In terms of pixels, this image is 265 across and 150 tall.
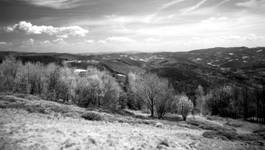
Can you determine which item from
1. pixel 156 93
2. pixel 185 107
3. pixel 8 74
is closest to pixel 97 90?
pixel 156 93

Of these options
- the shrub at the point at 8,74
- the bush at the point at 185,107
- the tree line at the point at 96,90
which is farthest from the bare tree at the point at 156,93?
the shrub at the point at 8,74

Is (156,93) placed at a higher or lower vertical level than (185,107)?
higher

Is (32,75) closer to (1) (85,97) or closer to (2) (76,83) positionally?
(2) (76,83)

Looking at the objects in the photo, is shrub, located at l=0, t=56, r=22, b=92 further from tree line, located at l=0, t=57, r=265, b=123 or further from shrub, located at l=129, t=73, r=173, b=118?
shrub, located at l=129, t=73, r=173, b=118

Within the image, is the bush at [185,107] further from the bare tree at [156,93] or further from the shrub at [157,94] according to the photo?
the bare tree at [156,93]

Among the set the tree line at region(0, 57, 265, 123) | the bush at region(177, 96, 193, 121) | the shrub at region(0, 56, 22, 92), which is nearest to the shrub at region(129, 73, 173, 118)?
the tree line at region(0, 57, 265, 123)

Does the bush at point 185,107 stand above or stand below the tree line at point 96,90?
below

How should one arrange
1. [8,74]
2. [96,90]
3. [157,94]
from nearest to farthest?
1. [157,94]
2. [96,90]
3. [8,74]

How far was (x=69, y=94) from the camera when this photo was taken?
5544cm

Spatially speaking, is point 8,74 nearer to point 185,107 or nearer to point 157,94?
point 157,94

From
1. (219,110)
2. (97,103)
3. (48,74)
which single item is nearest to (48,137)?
(97,103)

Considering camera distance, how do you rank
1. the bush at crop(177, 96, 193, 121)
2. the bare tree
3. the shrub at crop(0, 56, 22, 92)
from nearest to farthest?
the bare tree, the bush at crop(177, 96, 193, 121), the shrub at crop(0, 56, 22, 92)

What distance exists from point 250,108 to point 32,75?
104211mm

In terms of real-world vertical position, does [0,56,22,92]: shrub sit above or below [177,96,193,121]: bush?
above
